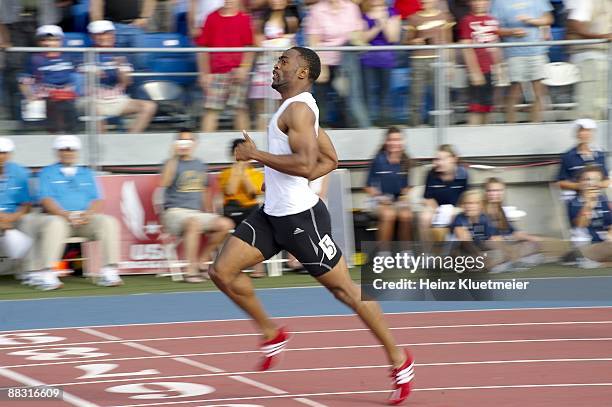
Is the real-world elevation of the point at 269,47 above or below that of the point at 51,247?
above

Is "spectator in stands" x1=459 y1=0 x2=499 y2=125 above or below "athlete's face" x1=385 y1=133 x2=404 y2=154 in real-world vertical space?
above

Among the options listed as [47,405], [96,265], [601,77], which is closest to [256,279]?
[96,265]

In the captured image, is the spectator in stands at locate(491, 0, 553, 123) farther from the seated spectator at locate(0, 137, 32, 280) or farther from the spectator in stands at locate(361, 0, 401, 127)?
the seated spectator at locate(0, 137, 32, 280)

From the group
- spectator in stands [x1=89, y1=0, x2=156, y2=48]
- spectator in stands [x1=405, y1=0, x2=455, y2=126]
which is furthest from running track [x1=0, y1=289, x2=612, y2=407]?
spectator in stands [x1=89, y1=0, x2=156, y2=48]

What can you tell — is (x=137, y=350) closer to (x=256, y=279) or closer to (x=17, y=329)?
(x=17, y=329)

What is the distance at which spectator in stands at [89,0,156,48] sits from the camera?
45.6ft

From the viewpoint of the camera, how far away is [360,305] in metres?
7.28

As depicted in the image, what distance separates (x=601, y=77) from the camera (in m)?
14.3

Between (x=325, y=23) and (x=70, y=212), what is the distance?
143 inches

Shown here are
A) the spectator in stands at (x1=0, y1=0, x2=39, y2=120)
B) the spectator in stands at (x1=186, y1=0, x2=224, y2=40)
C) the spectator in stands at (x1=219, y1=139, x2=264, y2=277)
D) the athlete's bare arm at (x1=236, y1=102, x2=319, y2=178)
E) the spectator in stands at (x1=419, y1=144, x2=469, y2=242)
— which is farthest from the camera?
the spectator in stands at (x1=186, y1=0, x2=224, y2=40)

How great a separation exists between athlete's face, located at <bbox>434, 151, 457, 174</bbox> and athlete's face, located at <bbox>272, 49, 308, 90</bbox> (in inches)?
245

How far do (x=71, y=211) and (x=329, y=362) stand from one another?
15.6ft

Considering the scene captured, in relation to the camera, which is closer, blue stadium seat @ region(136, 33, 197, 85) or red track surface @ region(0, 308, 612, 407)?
red track surface @ region(0, 308, 612, 407)

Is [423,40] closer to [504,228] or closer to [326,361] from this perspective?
[504,228]
